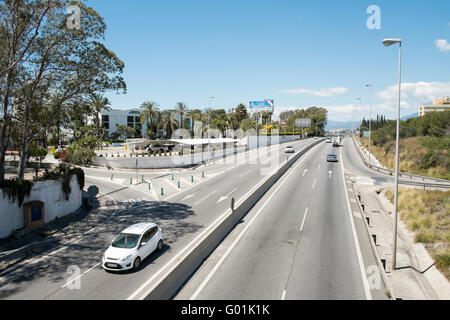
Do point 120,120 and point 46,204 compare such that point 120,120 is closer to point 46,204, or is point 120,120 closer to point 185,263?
point 46,204

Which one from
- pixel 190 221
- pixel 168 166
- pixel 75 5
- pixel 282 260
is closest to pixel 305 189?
pixel 190 221

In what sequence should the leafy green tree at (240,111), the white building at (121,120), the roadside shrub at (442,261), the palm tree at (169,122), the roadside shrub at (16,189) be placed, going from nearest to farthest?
the roadside shrub at (442,261), the roadside shrub at (16,189), the palm tree at (169,122), the leafy green tree at (240,111), the white building at (121,120)

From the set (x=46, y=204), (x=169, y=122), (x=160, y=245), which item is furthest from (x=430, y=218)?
(x=169, y=122)

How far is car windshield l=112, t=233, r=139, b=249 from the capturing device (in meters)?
14.9

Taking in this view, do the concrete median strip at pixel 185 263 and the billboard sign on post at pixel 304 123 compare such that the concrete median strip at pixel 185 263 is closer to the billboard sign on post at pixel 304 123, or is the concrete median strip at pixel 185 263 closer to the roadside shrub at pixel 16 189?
the roadside shrub at pixel 16 189

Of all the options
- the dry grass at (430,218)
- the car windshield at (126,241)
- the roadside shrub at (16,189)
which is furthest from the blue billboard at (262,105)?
the car windshield at (126,241)

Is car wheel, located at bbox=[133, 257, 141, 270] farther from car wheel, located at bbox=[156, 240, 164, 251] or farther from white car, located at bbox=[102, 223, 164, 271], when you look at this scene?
car wheel, located at bbox=[156, 240, 164, 251]

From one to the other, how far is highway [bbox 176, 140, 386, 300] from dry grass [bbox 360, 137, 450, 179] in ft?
94.3

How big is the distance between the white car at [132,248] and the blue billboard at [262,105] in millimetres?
105487

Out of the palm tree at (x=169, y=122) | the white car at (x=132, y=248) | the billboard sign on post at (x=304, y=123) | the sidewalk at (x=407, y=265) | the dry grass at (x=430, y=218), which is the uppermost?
the billboard sign on post at (x=304, y=123)

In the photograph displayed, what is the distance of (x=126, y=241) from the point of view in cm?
1517

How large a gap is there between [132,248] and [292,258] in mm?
8105

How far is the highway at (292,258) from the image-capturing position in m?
12.6

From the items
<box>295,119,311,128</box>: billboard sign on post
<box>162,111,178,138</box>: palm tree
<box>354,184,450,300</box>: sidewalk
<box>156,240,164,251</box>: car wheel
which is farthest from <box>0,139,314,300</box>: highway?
<box>295,119,311,128</box>: billboard sign on post
